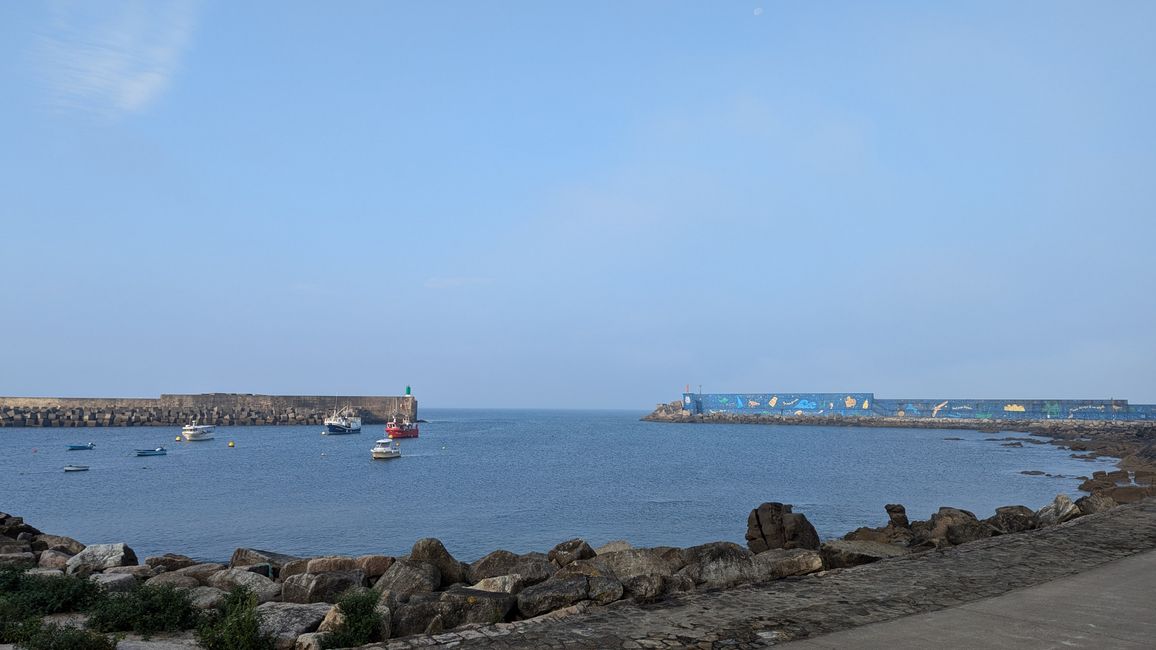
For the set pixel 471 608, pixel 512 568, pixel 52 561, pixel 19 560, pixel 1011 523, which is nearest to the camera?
pixel 471 608

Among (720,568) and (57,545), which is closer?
(720,568)

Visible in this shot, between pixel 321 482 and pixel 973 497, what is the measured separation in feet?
121

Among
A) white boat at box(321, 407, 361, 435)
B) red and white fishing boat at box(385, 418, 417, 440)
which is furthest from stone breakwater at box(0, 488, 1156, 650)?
white boat at box(321, 407, 361, 435)

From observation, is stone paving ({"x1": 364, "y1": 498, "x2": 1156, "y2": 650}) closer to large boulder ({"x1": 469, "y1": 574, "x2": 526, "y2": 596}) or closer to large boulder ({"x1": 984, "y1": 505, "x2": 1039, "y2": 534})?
large boulder ({"x1": 469, "y1": 574, "x2": 526, "y2": 596})

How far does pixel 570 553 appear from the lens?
14258 mm

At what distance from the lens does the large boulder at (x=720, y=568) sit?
1036cm

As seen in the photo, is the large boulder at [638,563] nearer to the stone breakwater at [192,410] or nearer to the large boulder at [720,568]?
the large boulder at [720,568]

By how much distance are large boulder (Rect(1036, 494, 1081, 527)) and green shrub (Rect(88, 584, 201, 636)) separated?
15925 mm

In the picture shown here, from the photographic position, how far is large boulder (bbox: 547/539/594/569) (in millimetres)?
14038

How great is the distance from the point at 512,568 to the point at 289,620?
4571 millimetres

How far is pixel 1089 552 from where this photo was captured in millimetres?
11703

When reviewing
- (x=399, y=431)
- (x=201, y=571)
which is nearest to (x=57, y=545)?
(x=201, y=571)

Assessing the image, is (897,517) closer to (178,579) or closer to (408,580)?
(408,580)

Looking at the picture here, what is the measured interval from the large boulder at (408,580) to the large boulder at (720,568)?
3877 mm
